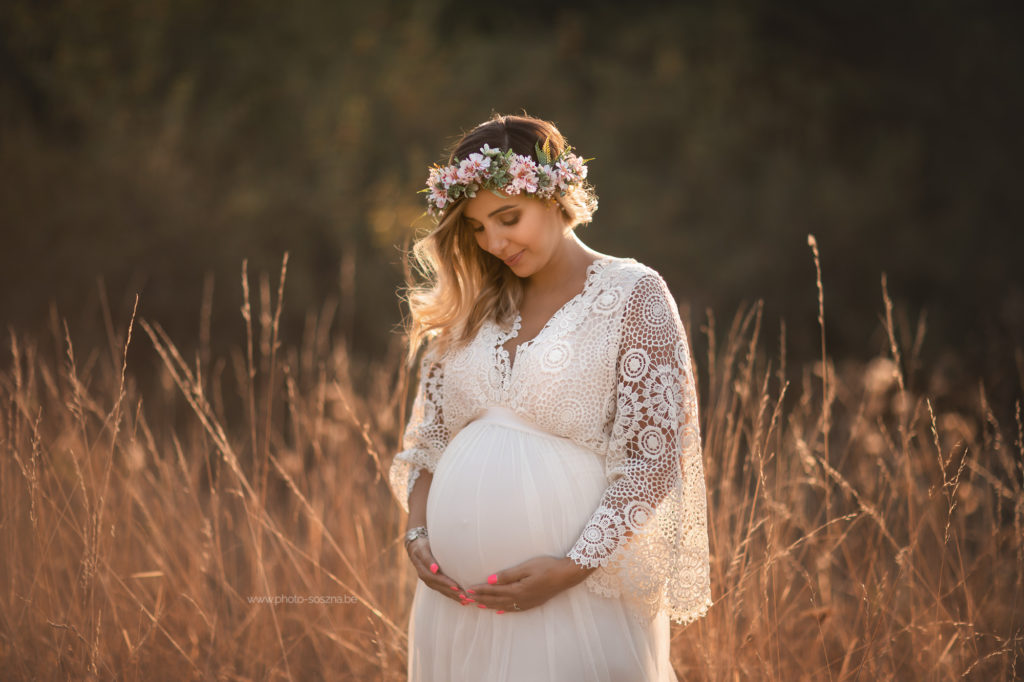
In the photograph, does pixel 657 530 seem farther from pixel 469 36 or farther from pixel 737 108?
pixel 469 36

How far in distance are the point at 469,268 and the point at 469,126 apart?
6390 millimetres

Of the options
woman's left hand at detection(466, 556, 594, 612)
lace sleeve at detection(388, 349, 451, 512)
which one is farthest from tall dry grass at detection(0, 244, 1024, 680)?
woman's left hand at detection(466, 556, 594, 612)

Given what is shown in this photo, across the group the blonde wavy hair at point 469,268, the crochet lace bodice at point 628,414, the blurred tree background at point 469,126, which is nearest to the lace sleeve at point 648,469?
the crochet lace bodice at point 628,414

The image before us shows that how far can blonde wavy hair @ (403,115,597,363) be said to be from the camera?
8.43ft

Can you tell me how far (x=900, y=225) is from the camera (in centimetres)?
818

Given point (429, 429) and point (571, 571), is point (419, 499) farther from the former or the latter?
point (571, 571)

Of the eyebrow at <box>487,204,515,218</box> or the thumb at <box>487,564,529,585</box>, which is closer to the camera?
the thumb at <box>487,564,529,585</box>

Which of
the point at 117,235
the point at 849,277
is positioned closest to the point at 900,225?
the point at 849,277

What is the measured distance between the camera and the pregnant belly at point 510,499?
2.28 meters

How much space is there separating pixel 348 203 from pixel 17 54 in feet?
11.0

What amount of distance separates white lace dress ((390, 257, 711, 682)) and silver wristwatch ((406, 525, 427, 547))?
12 centimetres

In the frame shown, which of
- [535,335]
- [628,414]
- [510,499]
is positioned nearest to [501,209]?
[535,335]
